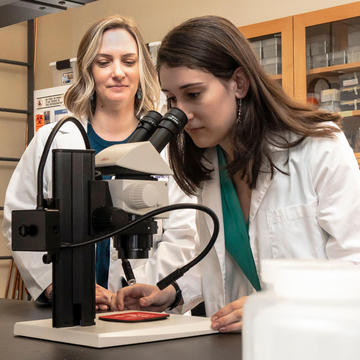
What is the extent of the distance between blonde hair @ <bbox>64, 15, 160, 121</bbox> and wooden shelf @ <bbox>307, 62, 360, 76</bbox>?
1.90 m

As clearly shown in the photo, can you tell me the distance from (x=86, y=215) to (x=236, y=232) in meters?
0.51

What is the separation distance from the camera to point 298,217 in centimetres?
131

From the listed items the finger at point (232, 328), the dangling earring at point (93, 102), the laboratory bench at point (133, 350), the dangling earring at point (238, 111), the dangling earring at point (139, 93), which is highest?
the dangling earring at point (139, 93)

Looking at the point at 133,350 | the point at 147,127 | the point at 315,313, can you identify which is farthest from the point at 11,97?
the point at 315,313

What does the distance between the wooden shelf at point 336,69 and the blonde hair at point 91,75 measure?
6.25ft

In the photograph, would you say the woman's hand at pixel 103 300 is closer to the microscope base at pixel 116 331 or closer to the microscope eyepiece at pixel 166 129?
the microscope base at pixel 116 331

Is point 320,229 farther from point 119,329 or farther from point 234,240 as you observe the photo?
point 119,329

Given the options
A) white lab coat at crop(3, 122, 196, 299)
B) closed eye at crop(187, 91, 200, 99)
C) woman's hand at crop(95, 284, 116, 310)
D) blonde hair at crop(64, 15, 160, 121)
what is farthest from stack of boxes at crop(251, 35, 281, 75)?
woman's hand at crop(95, 284, 116, 310)

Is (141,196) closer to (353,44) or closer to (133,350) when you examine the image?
(133,350)

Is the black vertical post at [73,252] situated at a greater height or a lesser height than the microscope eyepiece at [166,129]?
lesser

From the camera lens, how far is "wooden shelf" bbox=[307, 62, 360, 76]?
3.59 metres

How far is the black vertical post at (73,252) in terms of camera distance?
96cm

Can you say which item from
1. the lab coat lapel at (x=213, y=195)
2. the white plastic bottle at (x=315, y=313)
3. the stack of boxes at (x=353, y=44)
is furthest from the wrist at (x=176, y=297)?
the stack of boxes at (x=353, y=44)

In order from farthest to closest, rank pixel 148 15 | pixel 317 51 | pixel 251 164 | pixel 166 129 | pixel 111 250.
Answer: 1. pixel 148 15
2. pixel 317 51
3. pixel 111 250
4. pixel 251 164
5. pixel 166 129
